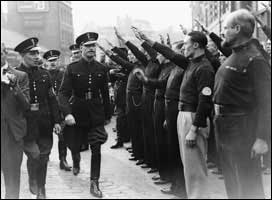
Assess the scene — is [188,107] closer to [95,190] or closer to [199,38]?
[199,38]

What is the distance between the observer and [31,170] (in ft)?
19.1

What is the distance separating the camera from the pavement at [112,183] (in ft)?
18.9

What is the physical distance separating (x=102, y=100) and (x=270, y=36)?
244 centimetres

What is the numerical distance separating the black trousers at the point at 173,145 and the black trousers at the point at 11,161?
1.93 metres

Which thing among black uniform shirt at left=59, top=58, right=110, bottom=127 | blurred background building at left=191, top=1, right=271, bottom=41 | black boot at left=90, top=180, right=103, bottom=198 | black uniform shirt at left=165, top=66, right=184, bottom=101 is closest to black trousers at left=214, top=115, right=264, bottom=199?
black uniform shirt at left=165, top=66, right=184, bottom=101

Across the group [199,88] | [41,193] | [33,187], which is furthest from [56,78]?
[199,88]

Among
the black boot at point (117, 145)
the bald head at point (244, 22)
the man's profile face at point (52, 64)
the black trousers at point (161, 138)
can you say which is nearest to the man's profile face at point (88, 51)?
the black trousers at point (161, 138)

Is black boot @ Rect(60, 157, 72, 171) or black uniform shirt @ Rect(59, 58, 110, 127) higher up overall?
black uniform shirt @ Rect(59, 58, 110, 127)

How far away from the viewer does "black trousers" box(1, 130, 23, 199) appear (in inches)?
178

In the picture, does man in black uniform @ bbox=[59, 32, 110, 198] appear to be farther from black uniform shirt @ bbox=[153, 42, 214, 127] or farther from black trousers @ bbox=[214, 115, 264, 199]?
black trousers @ bbox=[214, 115, 264, 199]

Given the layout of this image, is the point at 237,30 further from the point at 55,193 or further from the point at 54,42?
the point at 54,42

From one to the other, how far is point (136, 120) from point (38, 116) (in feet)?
10.3

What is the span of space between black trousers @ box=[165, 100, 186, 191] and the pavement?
262 mm

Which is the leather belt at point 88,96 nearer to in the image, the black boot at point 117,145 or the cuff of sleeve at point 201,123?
the cuff of sleeve at point 201,123
